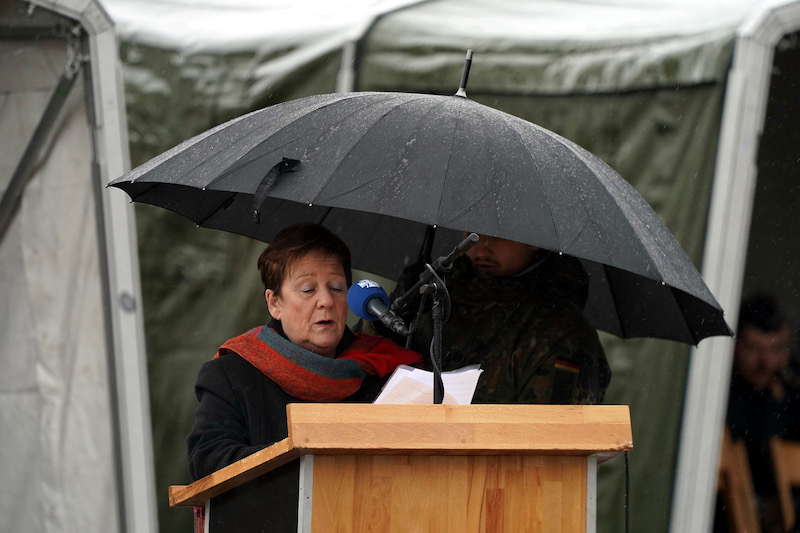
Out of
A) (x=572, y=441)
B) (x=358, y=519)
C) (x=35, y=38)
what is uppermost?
(x=35, y=38)

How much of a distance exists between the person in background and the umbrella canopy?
2.43 m

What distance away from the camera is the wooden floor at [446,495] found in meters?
2.67

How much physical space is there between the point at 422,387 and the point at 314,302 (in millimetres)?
463

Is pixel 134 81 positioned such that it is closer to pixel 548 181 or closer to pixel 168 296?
pixel 168 296

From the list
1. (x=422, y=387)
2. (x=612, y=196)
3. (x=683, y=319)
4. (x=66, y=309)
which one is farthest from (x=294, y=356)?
(x=66, y=309)

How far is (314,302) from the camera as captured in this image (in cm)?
347

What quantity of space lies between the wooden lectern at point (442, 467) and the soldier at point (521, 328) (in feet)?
3.53

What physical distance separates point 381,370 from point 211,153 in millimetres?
702

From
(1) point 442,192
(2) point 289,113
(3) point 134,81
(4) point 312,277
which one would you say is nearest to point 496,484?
(1) point 442,192

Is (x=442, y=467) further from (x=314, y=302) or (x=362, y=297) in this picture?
(x=314, y=302)

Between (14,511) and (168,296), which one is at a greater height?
(168,296)

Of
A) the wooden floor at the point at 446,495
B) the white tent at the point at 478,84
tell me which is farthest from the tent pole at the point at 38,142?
the wooden floor at the point at 446,495

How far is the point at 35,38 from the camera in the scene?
19.1 ft

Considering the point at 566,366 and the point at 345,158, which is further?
the point at 566,366
